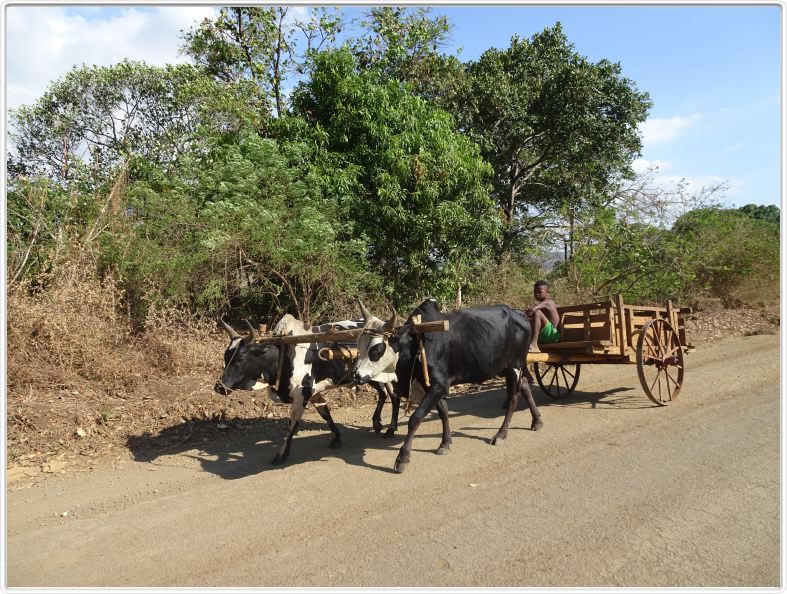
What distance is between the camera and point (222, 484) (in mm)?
5754

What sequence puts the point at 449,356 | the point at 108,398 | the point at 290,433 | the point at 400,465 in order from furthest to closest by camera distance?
the point at 108,398
the point at 449,356
the point at 290,433
the point at 400,465

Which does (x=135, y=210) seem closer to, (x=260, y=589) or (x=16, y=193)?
(x=16, y=193)

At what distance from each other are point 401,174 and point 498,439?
7.13 meters

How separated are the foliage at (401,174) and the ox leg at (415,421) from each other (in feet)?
20.4

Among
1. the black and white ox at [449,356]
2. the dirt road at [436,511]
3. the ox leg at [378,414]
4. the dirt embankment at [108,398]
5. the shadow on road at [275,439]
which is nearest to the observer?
the dirt road at [436,511]

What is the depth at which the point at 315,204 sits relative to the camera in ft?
38.4

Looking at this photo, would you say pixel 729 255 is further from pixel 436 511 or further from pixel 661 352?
pixel 436 511

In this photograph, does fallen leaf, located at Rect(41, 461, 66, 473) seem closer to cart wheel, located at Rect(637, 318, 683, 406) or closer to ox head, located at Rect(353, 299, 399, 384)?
ox head, located at Rect(353, 299, 399, 384)

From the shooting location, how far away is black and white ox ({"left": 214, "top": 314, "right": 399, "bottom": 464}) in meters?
6.50

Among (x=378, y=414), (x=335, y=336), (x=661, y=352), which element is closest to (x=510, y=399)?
(x=378, y=414)

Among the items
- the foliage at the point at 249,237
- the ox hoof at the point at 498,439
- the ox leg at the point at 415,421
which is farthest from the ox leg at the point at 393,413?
the foliage at the point at 249,237

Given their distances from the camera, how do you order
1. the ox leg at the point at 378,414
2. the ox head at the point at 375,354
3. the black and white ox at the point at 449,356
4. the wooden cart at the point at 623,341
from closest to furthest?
the ox head at the point at 375,354
the black and white ox at the point at 449,356
the ox leg at the point at 378,414
the wooden cart at the point at 623,341

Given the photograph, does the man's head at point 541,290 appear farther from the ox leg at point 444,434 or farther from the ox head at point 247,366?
the ox head at point 247,366

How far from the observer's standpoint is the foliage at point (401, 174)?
493 inches
